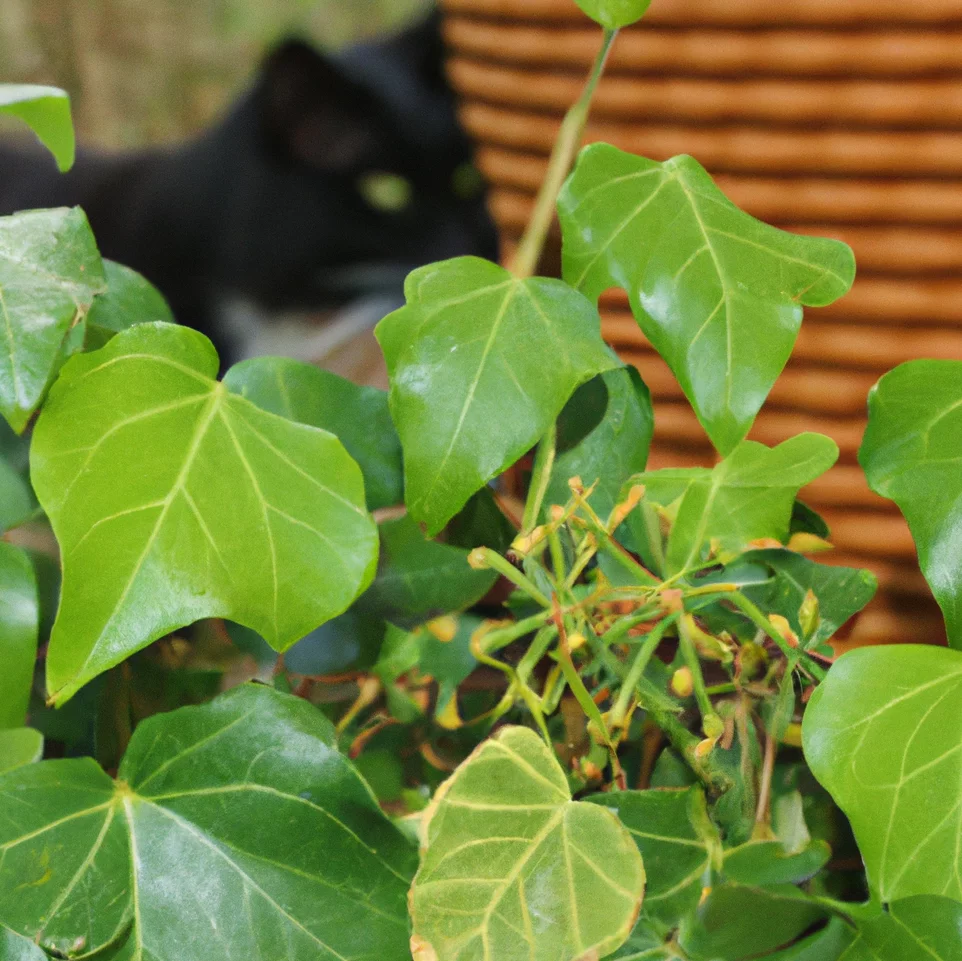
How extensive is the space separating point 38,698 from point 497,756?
0.19m

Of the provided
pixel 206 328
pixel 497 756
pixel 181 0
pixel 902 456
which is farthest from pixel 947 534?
pixel 181 0

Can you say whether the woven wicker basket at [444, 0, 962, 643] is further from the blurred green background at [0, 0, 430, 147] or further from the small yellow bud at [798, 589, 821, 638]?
the blurred green background at [0, 0, 430, 147]

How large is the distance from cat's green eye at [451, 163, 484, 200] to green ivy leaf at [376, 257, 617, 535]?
4.17ft

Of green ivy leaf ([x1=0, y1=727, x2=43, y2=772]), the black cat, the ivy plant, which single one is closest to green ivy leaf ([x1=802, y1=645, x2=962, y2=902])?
the ivy plant

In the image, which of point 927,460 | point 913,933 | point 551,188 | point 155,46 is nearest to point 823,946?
point 913,933

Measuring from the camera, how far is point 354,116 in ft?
4.84

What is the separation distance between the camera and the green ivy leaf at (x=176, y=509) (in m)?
0.25

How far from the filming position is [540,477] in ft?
1.00

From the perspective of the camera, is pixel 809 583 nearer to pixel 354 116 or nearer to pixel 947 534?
pixel 947 534

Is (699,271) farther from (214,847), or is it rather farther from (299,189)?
(299,189)

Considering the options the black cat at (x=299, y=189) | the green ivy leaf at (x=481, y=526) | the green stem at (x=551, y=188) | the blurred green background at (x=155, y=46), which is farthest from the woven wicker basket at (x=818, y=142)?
the blurred green background at (x=155, y=46)

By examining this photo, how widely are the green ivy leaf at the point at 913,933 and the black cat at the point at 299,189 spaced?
3.99 feet

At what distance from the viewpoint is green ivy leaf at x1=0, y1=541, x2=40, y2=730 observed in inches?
11.2

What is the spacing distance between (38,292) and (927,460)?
0.78 ft
